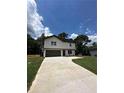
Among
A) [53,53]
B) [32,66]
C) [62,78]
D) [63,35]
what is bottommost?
[62,78]

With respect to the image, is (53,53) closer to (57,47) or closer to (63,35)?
(57,47)

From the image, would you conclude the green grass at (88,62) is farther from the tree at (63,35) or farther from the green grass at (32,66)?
the green grass at (32,66)

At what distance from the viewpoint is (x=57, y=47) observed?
2650 millimetres

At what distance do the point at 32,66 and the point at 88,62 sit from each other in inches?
24.0

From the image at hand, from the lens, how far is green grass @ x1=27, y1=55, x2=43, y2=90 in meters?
2.56

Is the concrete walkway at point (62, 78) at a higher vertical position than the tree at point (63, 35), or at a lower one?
lower

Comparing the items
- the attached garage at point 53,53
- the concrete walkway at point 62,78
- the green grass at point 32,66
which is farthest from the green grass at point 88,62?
the green grass at point 32,66

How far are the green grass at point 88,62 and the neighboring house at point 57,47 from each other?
0.42 ft

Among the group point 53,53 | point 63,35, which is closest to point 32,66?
point 53,53

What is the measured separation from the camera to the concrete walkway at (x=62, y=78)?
2.56 metres

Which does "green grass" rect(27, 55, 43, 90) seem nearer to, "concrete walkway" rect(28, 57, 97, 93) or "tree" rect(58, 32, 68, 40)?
"concrete walkway" rect(28, 57, 97, 93)

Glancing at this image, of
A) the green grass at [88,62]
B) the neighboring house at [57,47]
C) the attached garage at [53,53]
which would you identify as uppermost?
the neighboring house at [57,47]
